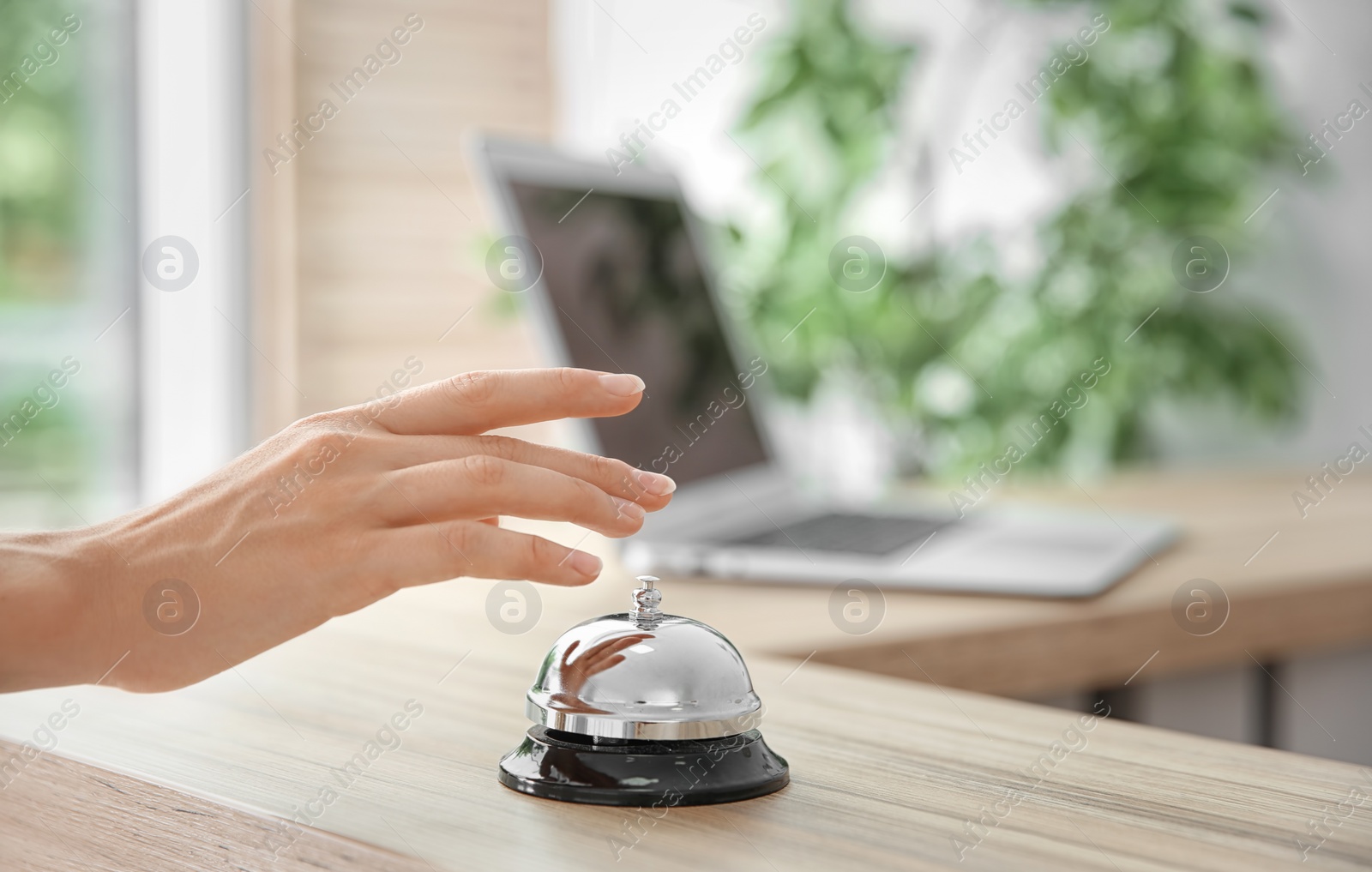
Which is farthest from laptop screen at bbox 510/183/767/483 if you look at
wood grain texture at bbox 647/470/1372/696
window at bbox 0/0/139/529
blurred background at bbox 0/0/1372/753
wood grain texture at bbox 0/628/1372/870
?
window at bbox 0/0/139/529

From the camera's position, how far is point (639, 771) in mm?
538

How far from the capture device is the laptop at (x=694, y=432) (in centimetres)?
111

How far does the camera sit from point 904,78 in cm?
269

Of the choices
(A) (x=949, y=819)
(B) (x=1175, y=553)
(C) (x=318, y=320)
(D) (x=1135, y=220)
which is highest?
(C) (x=318, y=320)

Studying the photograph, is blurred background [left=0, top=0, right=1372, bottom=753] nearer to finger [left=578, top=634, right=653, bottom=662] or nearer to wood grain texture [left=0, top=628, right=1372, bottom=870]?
wood grain texture [left=0, top=628, right=1372, bottom=870]

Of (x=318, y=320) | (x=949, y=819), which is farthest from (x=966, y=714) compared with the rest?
(x=318, y=320)

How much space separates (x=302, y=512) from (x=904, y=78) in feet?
7.57

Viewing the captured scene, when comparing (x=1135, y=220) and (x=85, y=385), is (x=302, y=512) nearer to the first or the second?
(x=1135, y=220)

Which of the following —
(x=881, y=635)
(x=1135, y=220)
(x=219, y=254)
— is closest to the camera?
(x=881, y=635)

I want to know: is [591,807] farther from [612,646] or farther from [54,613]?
[54,613]

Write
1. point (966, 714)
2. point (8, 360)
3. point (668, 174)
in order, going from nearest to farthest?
point (966, 714) < point (668, 174) < point (8, 360)

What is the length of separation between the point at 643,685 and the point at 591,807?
0.05m

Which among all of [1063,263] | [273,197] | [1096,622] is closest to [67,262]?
[273,197]

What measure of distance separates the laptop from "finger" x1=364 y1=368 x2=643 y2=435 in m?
0.47
